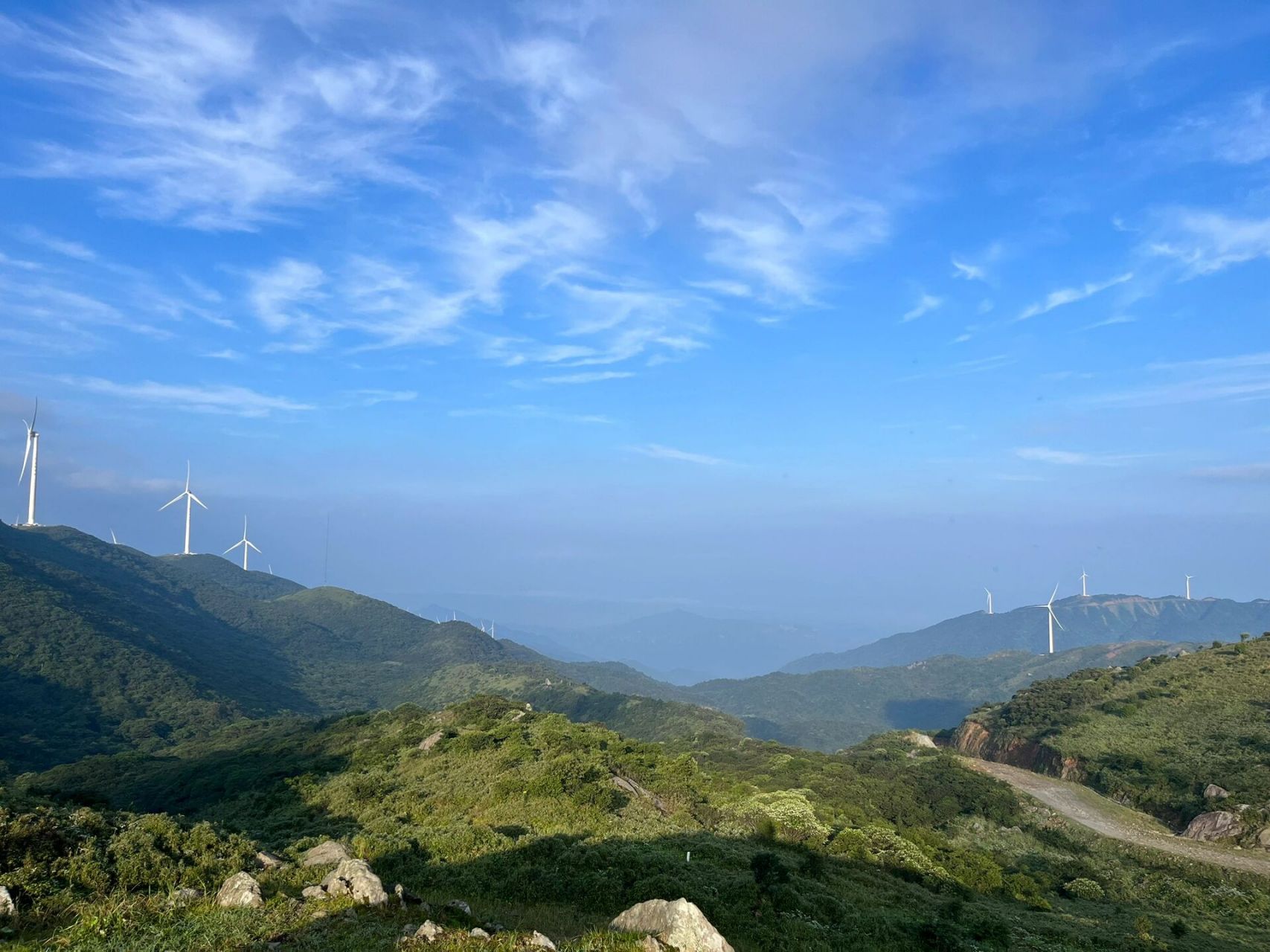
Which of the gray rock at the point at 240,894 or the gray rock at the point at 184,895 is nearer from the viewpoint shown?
the gray rock at the point at 184,895

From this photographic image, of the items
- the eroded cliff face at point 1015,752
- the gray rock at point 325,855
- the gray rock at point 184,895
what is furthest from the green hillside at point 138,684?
the gray rock at point 184,895

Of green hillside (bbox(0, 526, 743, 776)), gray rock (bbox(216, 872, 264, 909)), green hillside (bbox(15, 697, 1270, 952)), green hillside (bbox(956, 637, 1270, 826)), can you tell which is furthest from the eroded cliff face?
gray rock (bbox(216, 872, 264, 909))

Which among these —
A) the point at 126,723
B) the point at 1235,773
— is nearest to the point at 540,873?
the point at 1235,773

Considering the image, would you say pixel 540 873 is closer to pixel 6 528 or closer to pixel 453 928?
pixel 453 928

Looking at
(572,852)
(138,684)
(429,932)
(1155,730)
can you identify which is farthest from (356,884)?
(138,684)

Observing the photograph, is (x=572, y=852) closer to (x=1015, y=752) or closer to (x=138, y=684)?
(x=1015, y=752)

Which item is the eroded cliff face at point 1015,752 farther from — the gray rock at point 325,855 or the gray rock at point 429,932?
the gray rock at point 429,932
